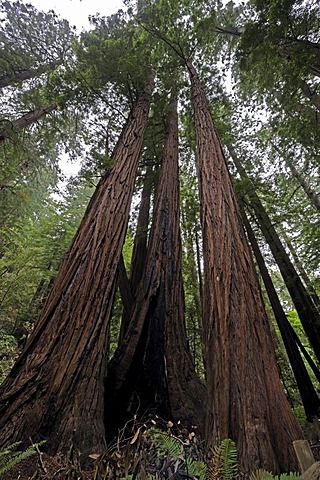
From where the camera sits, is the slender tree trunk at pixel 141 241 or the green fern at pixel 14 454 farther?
the slender tree trunk at pixel 141 241

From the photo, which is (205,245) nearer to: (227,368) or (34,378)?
(227,368)

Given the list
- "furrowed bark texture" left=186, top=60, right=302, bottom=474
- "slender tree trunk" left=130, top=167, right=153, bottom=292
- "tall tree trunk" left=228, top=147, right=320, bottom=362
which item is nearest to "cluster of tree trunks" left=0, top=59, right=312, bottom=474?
"furrowed bark texture" left=186, top=60, right=302, bottom=474

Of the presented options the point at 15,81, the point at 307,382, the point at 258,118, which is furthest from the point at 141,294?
the point at 15,81

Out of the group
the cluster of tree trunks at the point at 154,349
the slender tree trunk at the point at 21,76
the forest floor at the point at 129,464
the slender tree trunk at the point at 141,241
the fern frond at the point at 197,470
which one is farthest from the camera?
the slender tree trunk at the point at 21,76

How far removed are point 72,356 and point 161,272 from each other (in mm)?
1786

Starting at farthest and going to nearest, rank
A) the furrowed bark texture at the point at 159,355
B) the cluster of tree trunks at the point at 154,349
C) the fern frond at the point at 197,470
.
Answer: the furrowed bark texture at the point at 159,355 → the cluster of tree trunks at the point at 154,349 → the fern frond at the point at 197,470

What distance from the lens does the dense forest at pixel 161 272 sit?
5.72 ft

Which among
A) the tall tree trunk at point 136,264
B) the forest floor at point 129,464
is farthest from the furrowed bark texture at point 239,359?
the tall tree trunk at point 136,264

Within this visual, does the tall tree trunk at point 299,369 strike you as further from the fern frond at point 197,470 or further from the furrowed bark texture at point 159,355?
the fern frond at point 197,470

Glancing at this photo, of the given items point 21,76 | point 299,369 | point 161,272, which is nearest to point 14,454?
point 161,272

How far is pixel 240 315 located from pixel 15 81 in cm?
898

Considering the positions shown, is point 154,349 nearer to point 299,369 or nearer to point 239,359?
point 239,359

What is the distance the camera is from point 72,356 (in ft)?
7.32

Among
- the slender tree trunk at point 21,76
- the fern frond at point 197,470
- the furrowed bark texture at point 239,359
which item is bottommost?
the fern frond at point 197,470
